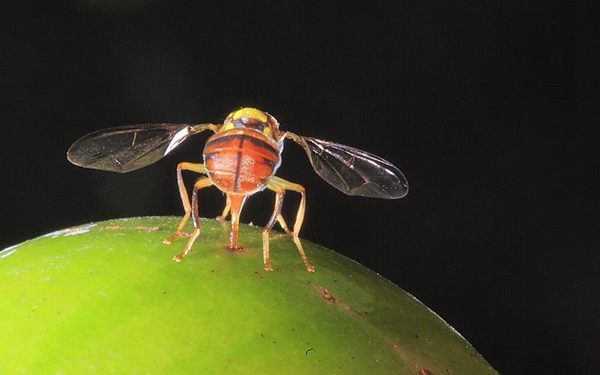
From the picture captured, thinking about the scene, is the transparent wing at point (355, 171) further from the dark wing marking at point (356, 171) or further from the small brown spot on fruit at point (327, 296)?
the small brown spot on fruit at point (327, 296)

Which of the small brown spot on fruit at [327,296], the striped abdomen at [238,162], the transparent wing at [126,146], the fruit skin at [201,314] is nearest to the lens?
the fruit skin at [201,314]

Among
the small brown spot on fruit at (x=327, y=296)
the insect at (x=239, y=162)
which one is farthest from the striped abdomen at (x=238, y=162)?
the small brown spot on fruit at (x=327, y=296)

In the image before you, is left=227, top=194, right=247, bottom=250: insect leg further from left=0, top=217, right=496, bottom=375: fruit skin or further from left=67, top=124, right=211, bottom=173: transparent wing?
left=67, top=124, right=211, bottom=173: transparent wing

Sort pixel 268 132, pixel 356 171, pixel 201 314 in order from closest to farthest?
pixel 201 314 → pixel 268 132 → pixel 356 171

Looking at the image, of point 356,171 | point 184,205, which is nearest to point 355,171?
point 356,171

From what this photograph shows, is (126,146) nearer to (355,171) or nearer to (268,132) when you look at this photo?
(268,132)

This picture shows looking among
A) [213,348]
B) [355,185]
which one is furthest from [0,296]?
[355,185]
